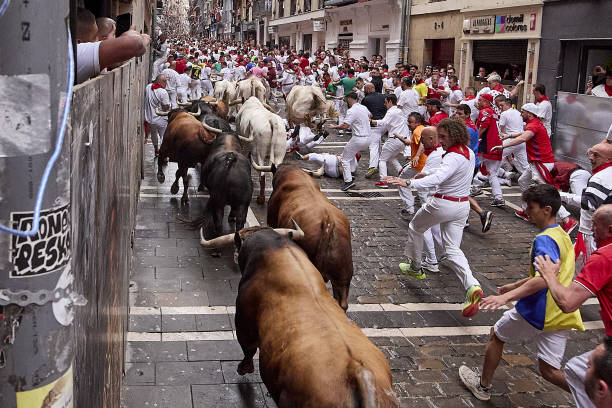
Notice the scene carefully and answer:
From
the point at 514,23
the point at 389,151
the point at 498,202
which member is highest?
the point at 514,23

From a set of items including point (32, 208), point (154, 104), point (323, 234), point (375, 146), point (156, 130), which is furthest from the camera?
point (156, 130)

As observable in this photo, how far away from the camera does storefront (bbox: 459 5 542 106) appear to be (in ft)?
69.7

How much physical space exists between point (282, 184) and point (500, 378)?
3062 mm

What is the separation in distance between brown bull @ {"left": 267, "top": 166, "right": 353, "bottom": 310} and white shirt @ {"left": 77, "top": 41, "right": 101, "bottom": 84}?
3266 millimetres

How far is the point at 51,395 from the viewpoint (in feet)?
4.81

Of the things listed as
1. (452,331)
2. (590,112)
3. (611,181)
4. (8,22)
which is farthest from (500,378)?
(590,112)

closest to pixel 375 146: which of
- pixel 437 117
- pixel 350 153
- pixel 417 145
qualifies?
pixel 350 153

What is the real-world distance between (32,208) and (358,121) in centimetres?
1290

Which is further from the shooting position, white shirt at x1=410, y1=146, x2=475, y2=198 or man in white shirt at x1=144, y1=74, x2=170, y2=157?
man in white shirt at x1=144, y1=74, x2=170, y2=157

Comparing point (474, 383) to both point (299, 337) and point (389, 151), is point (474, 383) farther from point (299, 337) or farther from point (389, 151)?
point (389, 151)

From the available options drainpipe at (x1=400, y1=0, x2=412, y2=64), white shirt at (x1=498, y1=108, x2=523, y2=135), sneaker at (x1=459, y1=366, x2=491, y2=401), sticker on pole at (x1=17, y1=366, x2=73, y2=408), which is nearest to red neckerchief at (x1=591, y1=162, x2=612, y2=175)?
sneaker at (x1=459, y1=366, x2=491, y2=401)

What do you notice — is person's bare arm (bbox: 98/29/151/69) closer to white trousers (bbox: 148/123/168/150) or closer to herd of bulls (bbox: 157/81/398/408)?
herd of bulls (bbox: 157/81/398/408)

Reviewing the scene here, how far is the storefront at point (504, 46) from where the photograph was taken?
21.2 meters

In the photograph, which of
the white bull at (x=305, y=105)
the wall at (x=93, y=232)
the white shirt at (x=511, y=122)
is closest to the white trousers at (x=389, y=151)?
the white shirt at (x=511, y=122)
